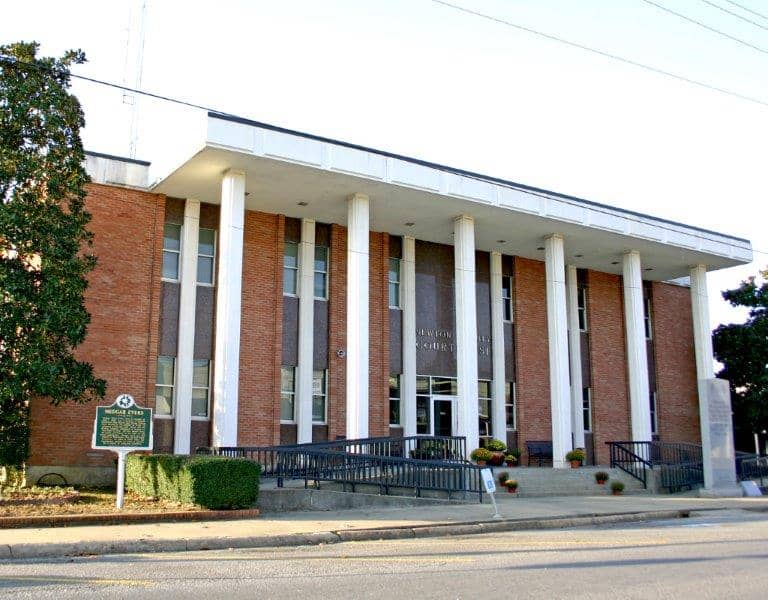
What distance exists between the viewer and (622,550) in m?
12.6

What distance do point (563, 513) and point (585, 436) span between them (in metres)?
15.7

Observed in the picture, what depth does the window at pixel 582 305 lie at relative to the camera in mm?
34562

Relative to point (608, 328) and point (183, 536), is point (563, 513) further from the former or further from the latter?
point (608, 328)

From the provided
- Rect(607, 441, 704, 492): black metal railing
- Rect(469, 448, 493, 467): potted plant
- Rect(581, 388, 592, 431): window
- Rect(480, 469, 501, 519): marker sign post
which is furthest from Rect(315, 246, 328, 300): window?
Rect(581, 388, 592, 431): window

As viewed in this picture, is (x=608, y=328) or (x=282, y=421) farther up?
(x=608, y=328)

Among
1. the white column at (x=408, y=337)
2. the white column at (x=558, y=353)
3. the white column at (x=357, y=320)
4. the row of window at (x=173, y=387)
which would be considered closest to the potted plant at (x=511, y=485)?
the white column at (x=357, y=320)

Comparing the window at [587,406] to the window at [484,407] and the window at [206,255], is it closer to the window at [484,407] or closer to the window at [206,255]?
the window at [484,407]

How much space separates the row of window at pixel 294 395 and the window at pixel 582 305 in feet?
41.6

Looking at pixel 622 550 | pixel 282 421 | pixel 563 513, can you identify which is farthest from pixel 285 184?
pixel 622 550

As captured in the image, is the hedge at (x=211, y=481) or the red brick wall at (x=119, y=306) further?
the red brick wall at (x=119, y=306)

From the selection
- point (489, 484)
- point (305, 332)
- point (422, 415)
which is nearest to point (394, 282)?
point (305, 332)

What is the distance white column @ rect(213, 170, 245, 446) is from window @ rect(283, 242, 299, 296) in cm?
362

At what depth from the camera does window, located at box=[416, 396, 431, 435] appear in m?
29.3

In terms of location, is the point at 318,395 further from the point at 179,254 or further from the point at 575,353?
the point at 575,353
